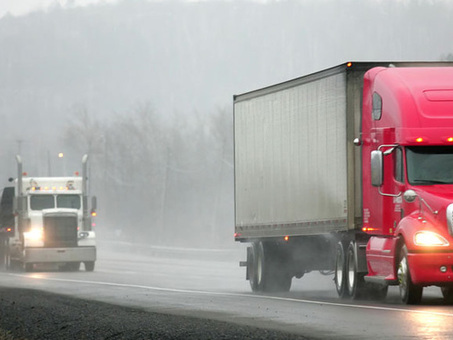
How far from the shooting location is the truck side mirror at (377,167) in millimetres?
19953

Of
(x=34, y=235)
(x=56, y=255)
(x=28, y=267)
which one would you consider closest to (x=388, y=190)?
(x=56, y=255)

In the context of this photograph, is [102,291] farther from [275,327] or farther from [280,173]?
[275,327]

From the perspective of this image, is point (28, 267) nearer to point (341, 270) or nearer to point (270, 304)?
point (341, 270)

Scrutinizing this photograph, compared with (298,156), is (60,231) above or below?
below

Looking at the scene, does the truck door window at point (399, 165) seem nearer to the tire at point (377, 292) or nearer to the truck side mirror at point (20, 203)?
the tire at point (377, 292)

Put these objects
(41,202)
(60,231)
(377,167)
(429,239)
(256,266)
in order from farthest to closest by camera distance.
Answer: (41,202) → (60,231) → (256,266) → (377,167) → (429,239)

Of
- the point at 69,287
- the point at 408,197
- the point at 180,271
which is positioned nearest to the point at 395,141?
the point at 408,197

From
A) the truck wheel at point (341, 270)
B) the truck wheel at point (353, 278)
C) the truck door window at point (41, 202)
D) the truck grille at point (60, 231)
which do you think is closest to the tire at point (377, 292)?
the truck wheel at point (353, 278)

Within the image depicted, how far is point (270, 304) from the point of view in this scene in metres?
Answer: 21.4

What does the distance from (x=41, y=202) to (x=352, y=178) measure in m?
21.5

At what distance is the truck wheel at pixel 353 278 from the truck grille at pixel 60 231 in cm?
2036

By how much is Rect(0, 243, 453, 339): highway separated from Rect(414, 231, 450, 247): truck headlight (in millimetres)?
874

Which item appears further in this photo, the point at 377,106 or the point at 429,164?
the point at 377,106

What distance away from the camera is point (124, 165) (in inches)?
5536
